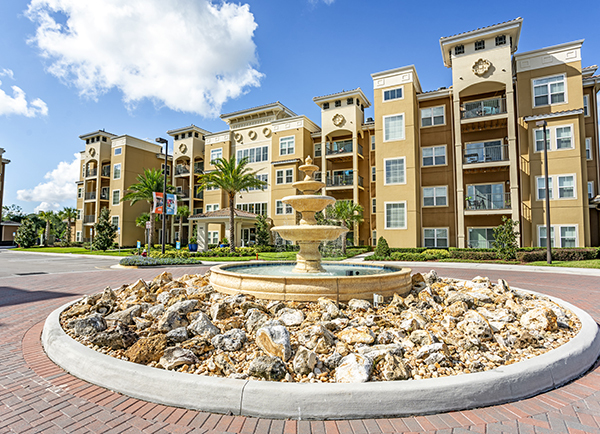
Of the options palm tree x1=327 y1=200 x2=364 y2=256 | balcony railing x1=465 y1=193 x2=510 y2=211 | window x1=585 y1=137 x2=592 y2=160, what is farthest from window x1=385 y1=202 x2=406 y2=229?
window x1=585 y1=137 x2=592 y2=160

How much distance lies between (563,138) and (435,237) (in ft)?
37.4

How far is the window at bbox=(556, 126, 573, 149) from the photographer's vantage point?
23.4 meters

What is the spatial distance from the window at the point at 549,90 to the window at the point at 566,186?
231 inches

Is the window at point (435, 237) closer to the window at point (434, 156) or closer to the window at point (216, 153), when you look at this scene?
the window at point (434, 156)

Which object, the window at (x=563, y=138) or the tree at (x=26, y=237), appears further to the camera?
the tree at (x=26, y=237)

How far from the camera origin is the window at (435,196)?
91.9ft

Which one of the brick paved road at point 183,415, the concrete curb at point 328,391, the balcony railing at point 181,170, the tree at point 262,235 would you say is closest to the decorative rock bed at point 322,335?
the concrete curb at point 328,391

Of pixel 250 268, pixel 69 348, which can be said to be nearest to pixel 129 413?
pixel 69 348

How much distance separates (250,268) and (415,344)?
708 centimetres

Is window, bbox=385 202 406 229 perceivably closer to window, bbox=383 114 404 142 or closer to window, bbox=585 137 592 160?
window, bbox=383 114 404 142

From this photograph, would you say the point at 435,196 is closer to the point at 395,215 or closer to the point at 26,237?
the point at 395,215

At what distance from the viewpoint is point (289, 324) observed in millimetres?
5246

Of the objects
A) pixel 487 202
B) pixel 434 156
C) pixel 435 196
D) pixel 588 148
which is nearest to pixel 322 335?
pixel 435 196

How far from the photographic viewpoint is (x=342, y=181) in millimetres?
33656
